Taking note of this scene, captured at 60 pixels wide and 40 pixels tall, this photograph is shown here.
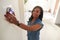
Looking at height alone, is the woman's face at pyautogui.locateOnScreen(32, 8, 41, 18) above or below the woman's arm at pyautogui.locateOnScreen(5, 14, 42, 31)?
above

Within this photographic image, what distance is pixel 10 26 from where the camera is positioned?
33.5 inches

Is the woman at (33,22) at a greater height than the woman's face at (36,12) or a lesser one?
lesser

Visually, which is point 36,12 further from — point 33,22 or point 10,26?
point 10,26

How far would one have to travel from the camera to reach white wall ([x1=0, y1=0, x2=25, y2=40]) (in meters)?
0.83

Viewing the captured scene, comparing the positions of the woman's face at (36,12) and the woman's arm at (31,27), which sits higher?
the woman's face at (36,12)

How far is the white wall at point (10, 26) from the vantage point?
0.83 meters

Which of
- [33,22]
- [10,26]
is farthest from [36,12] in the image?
[10,26]

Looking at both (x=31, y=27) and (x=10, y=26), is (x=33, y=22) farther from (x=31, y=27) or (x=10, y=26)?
(x=10, y=26)

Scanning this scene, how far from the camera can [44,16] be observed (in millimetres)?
871

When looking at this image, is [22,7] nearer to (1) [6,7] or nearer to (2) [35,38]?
(1) [6,7]

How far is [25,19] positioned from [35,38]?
13cm

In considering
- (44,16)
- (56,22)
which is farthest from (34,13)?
(56,22)

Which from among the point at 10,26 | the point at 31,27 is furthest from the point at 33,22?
Answer: the point at 10,26

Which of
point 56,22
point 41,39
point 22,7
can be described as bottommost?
point 41,39
